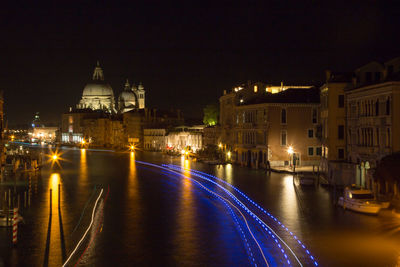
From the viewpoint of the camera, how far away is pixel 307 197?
29266mm

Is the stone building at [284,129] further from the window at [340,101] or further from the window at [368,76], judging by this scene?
the window at [368,76]

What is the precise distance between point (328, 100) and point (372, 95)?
6.18m

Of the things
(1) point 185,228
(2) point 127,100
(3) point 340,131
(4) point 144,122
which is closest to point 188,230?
(1) point 185,228

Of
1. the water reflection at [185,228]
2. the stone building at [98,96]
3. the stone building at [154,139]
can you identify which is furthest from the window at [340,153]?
the stone building at [98,96]

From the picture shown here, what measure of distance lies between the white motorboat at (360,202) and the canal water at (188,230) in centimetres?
37

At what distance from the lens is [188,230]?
815 inches

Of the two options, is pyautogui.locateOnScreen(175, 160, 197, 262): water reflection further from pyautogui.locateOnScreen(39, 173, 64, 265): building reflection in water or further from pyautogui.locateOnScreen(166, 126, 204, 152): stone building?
pyautogui.locateOnScreen(166, 126, 204, 152): stone building

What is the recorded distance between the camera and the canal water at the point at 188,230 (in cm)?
1656

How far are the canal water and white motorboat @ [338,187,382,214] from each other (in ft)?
1.21

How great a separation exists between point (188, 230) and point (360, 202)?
810 centimetres

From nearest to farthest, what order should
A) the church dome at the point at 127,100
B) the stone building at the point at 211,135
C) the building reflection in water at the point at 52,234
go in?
1. the building reflection in water at the point at 52,234
2. the stone building at the point at 211,135
3. the church dome at the point at 127,100

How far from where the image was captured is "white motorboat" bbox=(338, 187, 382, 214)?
23291 mm

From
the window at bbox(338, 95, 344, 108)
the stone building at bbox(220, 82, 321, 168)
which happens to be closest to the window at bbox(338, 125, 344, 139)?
the window at bbox(338, 95, 344, 108)

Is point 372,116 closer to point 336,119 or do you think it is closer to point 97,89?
point 336,119
